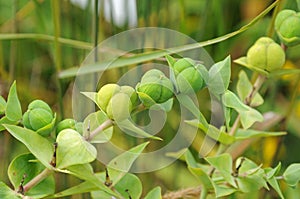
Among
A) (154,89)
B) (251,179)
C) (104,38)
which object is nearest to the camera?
(154,89)

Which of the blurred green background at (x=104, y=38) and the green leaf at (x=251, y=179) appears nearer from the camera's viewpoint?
the green leaf at (x=251, y=179)

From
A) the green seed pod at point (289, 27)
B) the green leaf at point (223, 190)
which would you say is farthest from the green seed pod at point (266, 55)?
the green leaf at point (223, 190)

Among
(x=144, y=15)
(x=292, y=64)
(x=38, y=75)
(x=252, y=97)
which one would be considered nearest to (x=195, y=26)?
(x=292, y=64)

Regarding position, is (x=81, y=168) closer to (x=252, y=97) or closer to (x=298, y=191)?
(x=252, y=97)

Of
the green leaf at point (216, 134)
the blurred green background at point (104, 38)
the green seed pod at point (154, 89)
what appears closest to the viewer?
the green seed pod at point (154, 89)

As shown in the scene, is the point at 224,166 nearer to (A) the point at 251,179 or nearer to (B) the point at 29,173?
(A) the point at 251,179

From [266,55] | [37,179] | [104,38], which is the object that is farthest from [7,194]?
[104,38]

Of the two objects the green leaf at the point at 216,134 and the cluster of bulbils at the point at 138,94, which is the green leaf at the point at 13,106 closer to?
the cluster of bulbils at the point at 138,94

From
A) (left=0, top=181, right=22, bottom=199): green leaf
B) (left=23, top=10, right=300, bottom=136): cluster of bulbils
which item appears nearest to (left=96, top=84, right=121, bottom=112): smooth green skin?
(left=23, top=10, right=300, bottom=136): cluster of bulbils
